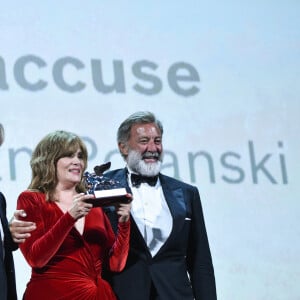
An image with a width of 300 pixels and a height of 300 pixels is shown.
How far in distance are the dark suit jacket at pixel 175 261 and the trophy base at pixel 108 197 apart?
0.31 metres

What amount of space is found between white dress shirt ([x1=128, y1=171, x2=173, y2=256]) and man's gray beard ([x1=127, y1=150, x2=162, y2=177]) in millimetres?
78

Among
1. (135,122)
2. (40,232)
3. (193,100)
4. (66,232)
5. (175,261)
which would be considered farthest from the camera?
(193,100)

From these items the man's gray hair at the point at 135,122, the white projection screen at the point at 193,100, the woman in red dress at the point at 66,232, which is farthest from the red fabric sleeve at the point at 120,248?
the white projection screen at the point at 193,100

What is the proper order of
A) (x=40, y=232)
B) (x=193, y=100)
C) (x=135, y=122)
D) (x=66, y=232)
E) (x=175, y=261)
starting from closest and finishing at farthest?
(x=66, y=232)
(x=40, y=232)
(x=175, y=261)
(x=135, y=122)
(x=193, y=100)

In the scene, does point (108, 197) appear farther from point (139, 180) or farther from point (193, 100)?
point (193, 100)

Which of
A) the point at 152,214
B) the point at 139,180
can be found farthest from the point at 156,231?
the point at 139,180

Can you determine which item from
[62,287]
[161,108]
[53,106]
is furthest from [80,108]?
[62,287]

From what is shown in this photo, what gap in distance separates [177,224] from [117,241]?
0.29 metres

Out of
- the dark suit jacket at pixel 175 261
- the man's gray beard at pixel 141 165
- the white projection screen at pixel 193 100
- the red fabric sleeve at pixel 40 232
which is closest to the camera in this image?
the red fabric sleeve at pixel 40 232

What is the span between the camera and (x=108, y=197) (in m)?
2.67

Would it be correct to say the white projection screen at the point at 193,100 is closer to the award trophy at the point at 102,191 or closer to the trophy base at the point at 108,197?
the award trophy at the point at 102,191

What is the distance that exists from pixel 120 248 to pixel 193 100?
5.12 feet

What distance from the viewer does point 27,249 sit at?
2.73 metres

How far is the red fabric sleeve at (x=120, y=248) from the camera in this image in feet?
9.29
